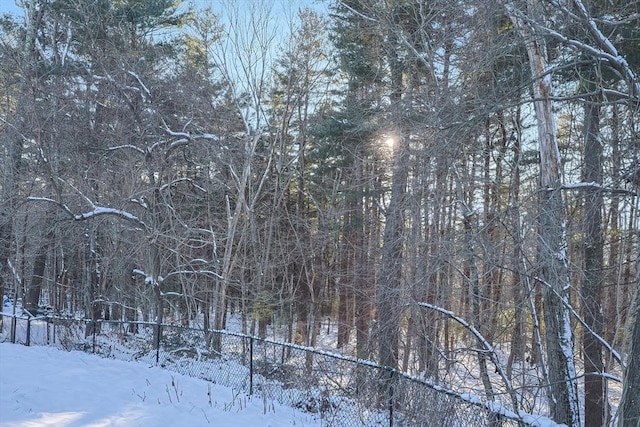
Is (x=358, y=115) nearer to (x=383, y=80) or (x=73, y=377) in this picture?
(x=383, y=80)

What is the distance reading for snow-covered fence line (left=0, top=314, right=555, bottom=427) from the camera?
15.1 feet

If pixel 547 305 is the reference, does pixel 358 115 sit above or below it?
above

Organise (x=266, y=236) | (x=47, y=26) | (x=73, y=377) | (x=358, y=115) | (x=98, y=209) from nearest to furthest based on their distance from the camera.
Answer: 1. (x=73, y=377)
2. (x=98, y=209)
3. (x=358, y=115)
4. (x=47, y=26)
5. (x=266, y=236)

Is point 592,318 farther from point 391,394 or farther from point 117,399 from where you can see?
point 117,399

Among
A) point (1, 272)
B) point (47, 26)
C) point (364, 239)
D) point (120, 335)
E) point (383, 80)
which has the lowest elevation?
point (120, 335)

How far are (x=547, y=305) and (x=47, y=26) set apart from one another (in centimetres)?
1604

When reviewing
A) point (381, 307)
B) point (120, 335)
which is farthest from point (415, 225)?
point (120, 335)

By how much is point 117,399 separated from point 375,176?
6076 millimetres

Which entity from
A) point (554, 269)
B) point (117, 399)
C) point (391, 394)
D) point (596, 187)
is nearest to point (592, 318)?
point (554, 269)

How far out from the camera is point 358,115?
35.3 feet

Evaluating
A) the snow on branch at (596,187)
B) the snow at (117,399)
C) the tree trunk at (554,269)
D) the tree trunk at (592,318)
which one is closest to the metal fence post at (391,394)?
the snow at (117,399)

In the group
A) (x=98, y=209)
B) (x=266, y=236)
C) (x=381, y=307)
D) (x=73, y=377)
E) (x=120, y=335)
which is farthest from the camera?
(x=266, y=236)

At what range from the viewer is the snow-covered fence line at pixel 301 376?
4594 millimetres

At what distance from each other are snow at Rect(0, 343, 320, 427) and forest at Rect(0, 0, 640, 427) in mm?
2551
